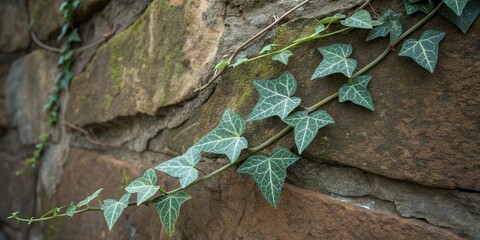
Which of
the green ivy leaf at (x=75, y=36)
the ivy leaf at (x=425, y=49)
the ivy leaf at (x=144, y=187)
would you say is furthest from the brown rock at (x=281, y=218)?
the green ivy leaf at (x=75, y=36)

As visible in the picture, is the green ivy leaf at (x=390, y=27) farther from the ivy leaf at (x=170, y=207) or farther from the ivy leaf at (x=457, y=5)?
the ivy leaf at (x=170, y=207)

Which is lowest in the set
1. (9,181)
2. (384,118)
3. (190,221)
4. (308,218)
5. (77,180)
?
(9,181)

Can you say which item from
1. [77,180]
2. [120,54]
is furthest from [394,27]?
[77,180]

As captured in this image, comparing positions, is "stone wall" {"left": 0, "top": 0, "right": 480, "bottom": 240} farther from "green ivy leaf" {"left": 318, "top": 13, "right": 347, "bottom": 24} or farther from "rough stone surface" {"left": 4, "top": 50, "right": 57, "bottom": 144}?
"rough stone surface" {"left": 4, "top": 50, "right": 57, "bottom": 144}

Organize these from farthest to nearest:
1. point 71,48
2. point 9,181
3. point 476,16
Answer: point 9,181 < point 71,48 < point 476,16

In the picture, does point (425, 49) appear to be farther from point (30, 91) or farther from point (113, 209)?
point (30, 91)

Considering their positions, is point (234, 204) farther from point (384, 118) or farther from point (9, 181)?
point (9, 181)

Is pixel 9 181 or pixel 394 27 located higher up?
pixel 394 27

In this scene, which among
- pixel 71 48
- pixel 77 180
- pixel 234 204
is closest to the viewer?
pixel 234 204
